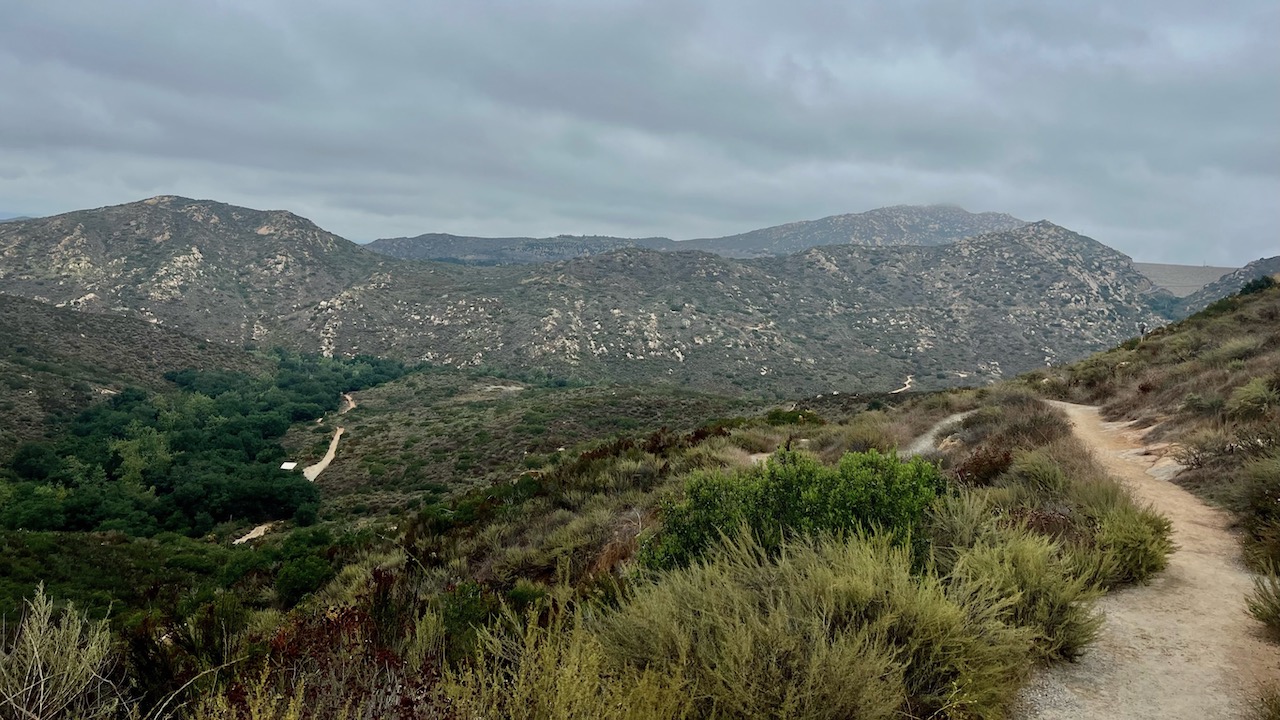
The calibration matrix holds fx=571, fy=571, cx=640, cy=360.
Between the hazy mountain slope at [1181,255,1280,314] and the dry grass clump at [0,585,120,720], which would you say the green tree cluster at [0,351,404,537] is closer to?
the dry grass clump at [0,585,120,720]

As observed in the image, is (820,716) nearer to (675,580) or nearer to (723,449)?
(675,580)

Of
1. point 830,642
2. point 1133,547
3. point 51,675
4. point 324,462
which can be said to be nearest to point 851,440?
point 1133,547

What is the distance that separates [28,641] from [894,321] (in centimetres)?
12851

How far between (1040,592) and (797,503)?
2.20 meters

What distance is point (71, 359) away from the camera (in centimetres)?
6162

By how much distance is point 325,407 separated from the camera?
232 feet

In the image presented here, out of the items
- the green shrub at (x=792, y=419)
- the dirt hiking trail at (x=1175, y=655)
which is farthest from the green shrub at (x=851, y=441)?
the dirt hiking trail at (x=1175, y=655)

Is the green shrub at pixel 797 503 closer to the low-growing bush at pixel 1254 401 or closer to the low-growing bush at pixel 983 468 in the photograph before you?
the low-growing bush at pixel 983 468

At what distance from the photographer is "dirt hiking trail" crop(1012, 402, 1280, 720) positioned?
377cm

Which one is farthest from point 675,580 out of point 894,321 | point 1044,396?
point 894,321

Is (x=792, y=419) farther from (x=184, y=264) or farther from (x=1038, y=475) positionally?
(x=184, y=264)

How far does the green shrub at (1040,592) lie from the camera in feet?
14.3

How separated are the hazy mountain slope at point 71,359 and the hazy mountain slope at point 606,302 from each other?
21847mm

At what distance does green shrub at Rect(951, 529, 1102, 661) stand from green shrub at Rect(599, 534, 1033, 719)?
6.3 inches
